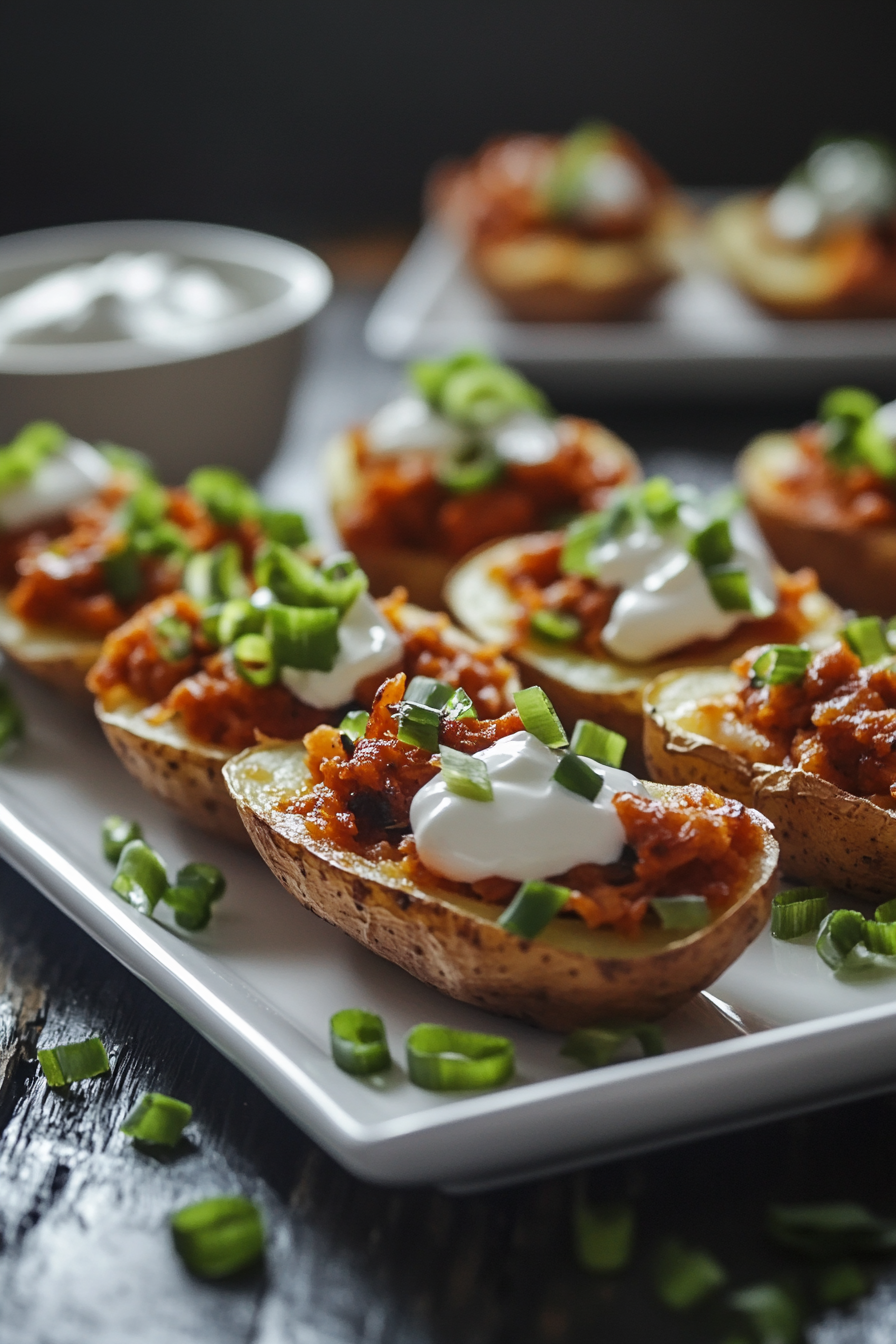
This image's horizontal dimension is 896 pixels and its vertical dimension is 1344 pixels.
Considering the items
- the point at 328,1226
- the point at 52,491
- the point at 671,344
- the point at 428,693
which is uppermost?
the point at 428,693

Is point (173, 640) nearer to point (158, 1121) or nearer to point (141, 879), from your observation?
point (141, 879)

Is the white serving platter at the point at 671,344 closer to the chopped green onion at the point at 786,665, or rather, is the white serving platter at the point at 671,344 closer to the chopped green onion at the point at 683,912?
the chopped green onion at the point at 786,665

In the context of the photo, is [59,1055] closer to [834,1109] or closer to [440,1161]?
[440,1161]

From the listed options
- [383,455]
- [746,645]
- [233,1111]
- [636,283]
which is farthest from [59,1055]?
[636,283]

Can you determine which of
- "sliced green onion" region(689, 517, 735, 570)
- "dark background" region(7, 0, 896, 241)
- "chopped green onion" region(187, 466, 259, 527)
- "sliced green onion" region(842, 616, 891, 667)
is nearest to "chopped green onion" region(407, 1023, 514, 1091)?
"sliced green onion" region(842, 616, 891, 667)

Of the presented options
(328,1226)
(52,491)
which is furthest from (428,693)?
(52,491)

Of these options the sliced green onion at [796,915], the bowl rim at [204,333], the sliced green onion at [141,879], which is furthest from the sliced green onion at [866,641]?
the bowl rim at [204,333]

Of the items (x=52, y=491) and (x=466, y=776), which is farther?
(x=52, y=491)
